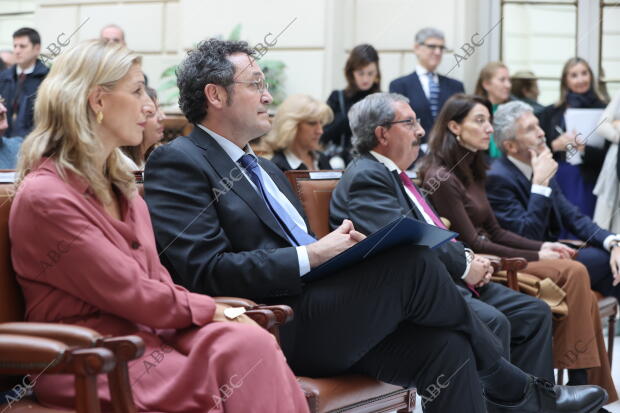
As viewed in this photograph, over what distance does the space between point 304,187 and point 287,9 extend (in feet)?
14.0

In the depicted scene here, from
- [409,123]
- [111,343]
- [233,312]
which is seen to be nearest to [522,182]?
[409,123]

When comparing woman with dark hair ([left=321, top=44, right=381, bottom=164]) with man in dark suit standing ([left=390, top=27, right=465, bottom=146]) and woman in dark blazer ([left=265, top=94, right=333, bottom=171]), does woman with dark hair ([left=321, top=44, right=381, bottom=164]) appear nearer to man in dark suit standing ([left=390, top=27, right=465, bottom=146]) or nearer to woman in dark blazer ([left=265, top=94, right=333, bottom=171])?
man in dark suit standing ([left=390, top=27, right=465, bottom=146])

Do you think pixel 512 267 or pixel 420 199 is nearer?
pixel 420 199

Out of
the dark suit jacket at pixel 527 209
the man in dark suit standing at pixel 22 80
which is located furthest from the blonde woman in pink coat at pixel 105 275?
the man in dark suit standing at pixel 22 80

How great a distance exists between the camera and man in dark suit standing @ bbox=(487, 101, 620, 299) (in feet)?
14.5

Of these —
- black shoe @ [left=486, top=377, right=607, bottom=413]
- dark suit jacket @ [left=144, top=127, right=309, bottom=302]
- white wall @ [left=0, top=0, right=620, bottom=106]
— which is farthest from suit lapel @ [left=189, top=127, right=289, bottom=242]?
white wall @ [left=0, top=0, right=620, bottom=106]

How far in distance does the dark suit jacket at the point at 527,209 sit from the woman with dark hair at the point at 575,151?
4.76 feet

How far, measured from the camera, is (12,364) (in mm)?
1938

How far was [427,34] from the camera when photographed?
21.6 ft

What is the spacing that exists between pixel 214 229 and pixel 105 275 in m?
0.60

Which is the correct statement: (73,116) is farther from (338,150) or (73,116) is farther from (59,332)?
(338,150)

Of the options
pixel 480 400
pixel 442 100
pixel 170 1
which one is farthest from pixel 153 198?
pixel 170 1

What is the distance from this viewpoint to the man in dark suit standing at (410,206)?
11.1 feet

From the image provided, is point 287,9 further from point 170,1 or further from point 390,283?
point 390,283
